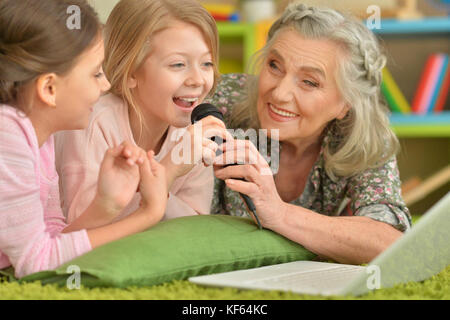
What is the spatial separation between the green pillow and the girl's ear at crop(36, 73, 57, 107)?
242mm

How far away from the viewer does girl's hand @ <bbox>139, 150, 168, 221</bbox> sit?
102cm

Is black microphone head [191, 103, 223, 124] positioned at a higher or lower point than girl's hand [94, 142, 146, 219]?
higher

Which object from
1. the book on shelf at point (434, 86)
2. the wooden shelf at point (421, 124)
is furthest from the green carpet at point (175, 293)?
the book on shelf at point (434, 86)

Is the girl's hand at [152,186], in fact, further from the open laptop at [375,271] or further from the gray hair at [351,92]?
the gray hair at [351,92]

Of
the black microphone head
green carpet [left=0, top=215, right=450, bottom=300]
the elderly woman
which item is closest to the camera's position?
green carpet [left=0, top=215, right=450, bottom=300]

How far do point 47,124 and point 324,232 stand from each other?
0.56 m

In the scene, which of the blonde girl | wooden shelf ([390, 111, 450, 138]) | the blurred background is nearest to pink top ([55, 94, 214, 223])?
the blonde girl

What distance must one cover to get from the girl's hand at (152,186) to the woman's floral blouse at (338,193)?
53cm

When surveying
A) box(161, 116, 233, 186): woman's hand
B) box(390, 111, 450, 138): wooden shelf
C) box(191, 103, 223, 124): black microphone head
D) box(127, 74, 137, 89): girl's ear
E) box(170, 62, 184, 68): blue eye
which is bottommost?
box(390, 111, 450, 138): wooden shelf

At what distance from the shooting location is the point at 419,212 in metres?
3.07

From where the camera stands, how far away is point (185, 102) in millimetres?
1254

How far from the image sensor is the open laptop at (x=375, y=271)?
0.85 metres

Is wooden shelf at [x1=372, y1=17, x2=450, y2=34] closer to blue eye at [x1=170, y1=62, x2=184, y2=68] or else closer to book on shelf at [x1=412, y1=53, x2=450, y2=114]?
book on shelf at [x1=412, y1=53, x2=450, y2=114]

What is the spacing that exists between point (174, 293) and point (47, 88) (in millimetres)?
381
